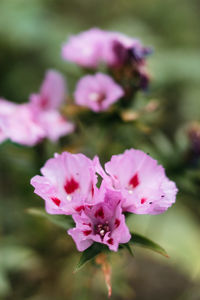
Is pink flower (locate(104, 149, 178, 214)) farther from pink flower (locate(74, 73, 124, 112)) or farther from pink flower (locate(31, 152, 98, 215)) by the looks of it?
pink flower (locate(74, 73, 124, 112))

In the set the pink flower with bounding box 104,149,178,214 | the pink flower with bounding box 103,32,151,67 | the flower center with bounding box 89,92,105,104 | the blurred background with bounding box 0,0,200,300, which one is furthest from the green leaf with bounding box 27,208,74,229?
the pink flower with bounding box 103,32,151,67

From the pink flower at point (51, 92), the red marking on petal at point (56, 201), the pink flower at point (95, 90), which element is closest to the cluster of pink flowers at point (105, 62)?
the pink flower at point (95, 90)

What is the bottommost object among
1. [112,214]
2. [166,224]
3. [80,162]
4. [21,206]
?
[166,224]

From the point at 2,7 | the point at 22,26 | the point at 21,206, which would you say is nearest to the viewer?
the point at 21,206

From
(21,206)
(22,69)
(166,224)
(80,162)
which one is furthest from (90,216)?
(22,69)

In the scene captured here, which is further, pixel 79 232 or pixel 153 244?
pixel 153 244

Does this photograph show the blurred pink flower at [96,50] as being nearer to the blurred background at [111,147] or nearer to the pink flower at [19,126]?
the blurred background at [111,147]

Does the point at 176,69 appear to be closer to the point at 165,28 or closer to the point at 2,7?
the point at 165,28
